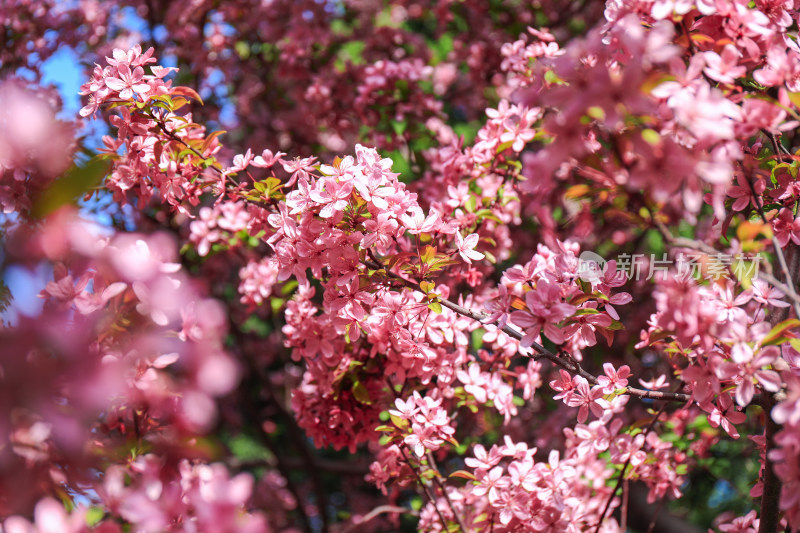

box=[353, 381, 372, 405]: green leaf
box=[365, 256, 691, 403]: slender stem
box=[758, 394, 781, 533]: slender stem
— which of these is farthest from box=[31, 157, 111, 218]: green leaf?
box=[758, 394, 781, 533]: slender stem

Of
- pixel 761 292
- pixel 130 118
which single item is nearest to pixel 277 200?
pixel 130 118

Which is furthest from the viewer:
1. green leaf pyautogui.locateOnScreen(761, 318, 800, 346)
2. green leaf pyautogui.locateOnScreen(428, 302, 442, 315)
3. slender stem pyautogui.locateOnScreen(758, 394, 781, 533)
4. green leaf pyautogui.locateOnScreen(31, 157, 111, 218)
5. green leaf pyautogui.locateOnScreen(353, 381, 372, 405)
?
green leaf pyautogui.locateOnScreen(353, 381, 372, 405)

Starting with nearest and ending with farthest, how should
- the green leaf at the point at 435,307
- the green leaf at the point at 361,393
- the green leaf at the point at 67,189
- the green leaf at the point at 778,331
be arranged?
the green leaf at the point at 67,189, the green leaf at the point at 778,331, the green leaf at the point at 435,307, the green leaf at the point at 361,393

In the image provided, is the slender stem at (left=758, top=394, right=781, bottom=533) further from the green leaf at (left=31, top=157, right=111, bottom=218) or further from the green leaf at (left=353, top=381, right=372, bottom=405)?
the green leaf at (left=31, top=157, right=111, bottom=218)

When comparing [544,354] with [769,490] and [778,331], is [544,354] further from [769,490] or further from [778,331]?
[769,490]

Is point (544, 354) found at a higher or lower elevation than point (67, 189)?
lower

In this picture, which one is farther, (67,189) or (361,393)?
(361,393)

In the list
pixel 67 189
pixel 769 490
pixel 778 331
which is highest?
pixel 67 189

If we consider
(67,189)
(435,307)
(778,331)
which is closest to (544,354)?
(435,307)

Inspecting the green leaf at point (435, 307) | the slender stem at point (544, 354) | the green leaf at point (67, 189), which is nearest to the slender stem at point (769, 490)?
the slender stem at point (544, 354)

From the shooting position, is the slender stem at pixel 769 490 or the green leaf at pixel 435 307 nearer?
the slender stem at pixel 769 490

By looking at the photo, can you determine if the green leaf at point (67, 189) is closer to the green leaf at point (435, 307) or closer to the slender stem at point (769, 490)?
the green leaf at point (435, 307)

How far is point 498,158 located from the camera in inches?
85.7

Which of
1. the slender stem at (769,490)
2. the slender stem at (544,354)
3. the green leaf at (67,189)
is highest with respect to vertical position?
the green leaf at (67,189)
